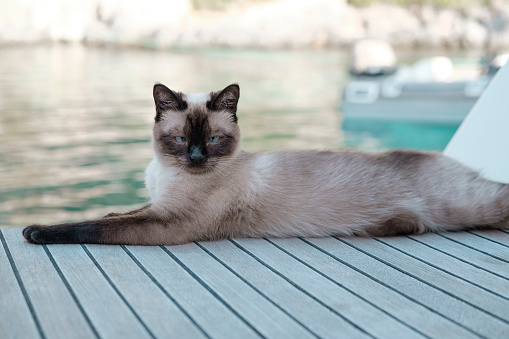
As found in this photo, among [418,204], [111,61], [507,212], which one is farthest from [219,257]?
[111,61]

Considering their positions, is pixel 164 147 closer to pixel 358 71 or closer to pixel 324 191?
pixel 324 191

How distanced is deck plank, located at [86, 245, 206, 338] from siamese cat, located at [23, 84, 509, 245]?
0.48ft

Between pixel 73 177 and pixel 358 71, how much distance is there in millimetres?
4804

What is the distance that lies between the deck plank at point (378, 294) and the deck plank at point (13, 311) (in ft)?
3.36

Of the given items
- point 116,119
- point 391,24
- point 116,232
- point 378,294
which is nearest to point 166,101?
point 116,232

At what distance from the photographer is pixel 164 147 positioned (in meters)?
2.61

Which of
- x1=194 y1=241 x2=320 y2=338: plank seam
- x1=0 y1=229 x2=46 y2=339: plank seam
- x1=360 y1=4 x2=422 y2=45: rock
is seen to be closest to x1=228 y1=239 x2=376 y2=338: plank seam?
x1=194 y1=241 x2=320 y2=338: plank seam

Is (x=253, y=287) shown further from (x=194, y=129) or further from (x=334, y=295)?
(x=194, y=129)

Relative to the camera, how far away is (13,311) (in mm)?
1907

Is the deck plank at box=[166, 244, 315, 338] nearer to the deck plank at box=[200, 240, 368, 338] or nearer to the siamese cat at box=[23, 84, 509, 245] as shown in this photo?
the deck plank at box=[200, 240, 368, 338]

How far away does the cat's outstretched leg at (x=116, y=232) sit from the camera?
8.21 feet

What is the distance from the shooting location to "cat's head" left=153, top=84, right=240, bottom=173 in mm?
2570

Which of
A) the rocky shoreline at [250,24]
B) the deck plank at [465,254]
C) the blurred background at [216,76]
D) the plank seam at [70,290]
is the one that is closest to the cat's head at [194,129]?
the plank seam at [70,290]

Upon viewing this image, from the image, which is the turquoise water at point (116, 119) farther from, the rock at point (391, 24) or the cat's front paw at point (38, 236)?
the rock at point (391, 24)
